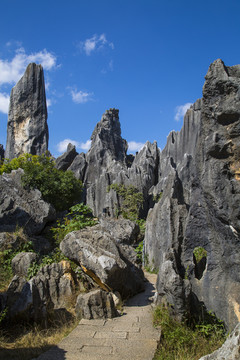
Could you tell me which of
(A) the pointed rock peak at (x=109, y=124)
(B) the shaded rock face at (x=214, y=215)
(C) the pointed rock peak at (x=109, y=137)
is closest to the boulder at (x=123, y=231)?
(B) the shaded rock face at (x=214, y=215)

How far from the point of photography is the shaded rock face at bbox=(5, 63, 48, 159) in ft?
121

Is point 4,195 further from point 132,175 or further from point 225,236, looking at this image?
point 132,175

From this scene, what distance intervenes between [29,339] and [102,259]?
2058mm

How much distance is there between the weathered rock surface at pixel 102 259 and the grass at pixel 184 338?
1349mm

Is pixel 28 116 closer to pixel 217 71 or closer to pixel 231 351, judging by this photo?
pixel 217 71

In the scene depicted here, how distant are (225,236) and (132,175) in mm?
21294

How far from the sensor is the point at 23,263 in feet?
26.1

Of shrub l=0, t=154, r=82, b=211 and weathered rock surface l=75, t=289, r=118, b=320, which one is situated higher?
shrub l=0, t=154, r=82, b=211

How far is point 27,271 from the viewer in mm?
7738

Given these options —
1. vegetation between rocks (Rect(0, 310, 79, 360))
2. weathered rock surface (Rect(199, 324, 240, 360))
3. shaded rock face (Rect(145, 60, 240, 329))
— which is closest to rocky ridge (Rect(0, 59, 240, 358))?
shaded rock face (Rect(145, 60, 240, 329))

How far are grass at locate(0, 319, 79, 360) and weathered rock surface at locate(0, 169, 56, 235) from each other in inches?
259

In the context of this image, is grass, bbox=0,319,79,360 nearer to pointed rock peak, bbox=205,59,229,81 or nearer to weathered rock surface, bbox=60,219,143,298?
weathered rock surface, bbox=60,219,143,298

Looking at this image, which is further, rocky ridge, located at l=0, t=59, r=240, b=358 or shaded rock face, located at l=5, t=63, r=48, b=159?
shaded rock face, located at l=5, t=63, r=48, b=159

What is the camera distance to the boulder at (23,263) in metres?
7.84
